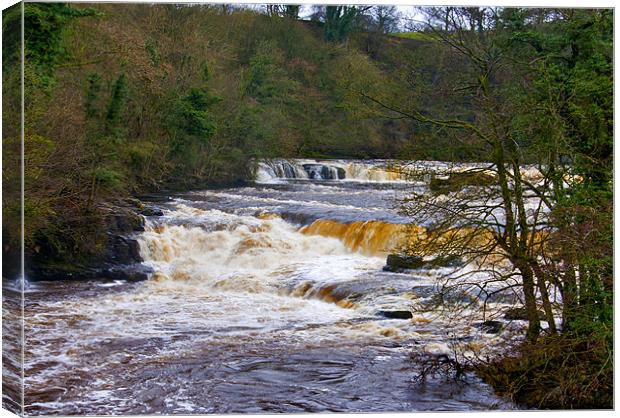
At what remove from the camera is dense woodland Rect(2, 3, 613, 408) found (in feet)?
25.8

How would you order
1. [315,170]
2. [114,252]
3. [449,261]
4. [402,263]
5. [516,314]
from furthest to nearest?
1. [114,252]
2. [315,170]
3. [402,263]
4. [449,261]
5. [516,314]

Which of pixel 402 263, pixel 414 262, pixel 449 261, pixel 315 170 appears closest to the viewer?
pixel 449 261

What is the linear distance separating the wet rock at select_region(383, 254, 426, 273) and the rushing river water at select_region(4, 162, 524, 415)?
2.8 inches

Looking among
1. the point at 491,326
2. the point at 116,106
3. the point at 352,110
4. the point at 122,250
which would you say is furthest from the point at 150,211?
the point at 491,326

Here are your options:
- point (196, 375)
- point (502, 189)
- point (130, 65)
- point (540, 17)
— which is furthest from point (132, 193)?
point (540, 17)

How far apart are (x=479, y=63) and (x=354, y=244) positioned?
5.97ft

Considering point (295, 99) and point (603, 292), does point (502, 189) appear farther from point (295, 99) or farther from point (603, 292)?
point (295, 99)

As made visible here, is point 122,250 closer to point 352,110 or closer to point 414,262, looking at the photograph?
point 352,110

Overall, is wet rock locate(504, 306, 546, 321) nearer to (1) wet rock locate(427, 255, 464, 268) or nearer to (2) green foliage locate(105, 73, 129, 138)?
(1) wet rock locate(427, 255, 464, 268)

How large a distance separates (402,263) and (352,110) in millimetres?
1304

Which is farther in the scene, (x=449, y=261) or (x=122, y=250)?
(x=122, y=250)

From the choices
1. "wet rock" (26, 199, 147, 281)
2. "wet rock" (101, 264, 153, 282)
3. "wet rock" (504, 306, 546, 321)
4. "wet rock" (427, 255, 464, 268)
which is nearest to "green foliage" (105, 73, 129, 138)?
"wet rock" (26, 199, 147, 281)

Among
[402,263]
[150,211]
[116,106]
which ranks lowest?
[402,263]

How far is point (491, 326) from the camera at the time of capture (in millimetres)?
8102
